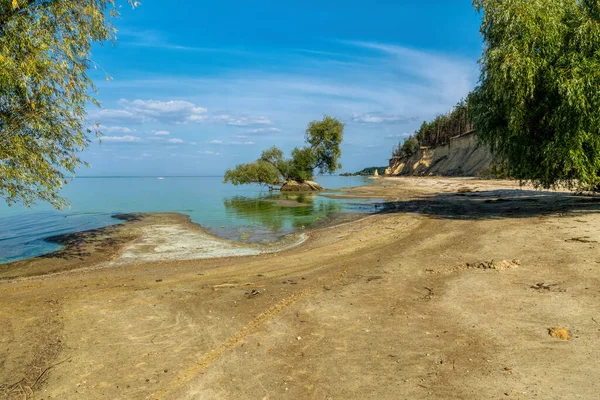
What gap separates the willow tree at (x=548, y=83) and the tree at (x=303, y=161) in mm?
39801

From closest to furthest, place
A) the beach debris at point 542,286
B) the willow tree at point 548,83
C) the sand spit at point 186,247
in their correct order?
the beach debris at point 542,286 → the willow tree at point 548,83 → the sand spit at point 186,247

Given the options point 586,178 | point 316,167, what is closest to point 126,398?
point 586,178

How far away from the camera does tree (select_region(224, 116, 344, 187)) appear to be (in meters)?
53.9

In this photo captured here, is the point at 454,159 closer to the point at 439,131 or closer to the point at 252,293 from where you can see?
the point at 439,131

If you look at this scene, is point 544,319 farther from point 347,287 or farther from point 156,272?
point 156,272

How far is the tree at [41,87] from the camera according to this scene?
8891 millimetres

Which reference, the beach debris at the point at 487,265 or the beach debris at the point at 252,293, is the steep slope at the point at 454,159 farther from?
the beach debris at the point at 252,293

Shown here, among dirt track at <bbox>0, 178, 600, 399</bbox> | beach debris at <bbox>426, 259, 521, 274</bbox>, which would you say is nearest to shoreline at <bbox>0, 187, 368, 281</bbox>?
dirt track at <bbox>0, 178, 600, 399</bbox>

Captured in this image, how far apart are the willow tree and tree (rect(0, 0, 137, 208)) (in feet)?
43.9

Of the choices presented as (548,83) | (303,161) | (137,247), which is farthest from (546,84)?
(303,161)

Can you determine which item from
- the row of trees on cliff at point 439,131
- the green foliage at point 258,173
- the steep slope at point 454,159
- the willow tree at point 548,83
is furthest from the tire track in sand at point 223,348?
the row of trees on cliff at point 439,131

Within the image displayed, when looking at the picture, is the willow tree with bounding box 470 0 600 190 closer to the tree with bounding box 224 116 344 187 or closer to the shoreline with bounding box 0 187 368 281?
the shoreline with bounding box 0 187 368 281

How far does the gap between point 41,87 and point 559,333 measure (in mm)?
12470

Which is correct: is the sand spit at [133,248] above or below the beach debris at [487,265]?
below
